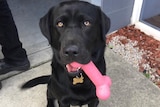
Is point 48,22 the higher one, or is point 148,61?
point 48,22

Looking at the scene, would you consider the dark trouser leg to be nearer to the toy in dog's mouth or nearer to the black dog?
the black dog

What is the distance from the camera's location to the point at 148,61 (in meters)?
2.20

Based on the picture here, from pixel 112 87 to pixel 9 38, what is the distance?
915 millimetres

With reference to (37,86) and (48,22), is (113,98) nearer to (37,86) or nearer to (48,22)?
(37,86)

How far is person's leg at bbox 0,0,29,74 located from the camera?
1808 millimetres

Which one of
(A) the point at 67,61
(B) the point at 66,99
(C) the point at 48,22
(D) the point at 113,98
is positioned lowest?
(D) the point at 113,98

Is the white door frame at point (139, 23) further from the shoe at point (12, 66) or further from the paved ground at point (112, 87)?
the shoe at point (12, 66)

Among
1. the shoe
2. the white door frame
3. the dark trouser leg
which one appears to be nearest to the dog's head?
the dark trouser leg

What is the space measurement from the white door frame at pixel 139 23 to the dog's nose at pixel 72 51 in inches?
58.7

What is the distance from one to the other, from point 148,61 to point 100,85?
1.06 metres

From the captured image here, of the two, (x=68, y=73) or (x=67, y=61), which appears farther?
(x=68, y=73)

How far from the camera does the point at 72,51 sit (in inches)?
46.9

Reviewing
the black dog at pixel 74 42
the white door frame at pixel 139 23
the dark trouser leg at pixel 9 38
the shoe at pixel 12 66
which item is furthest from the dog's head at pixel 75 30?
the white door frame at pixel 139 23

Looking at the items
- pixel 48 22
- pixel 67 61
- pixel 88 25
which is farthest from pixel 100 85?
pixel 48 22
